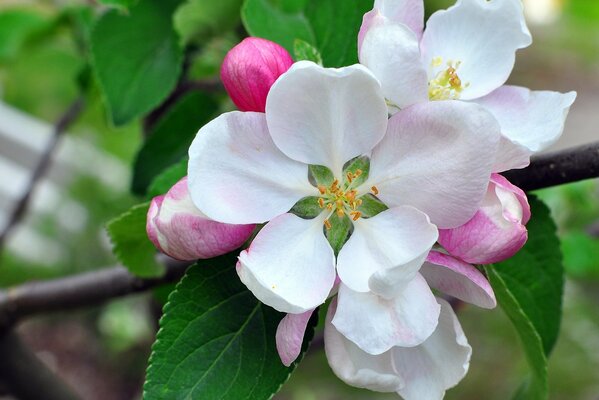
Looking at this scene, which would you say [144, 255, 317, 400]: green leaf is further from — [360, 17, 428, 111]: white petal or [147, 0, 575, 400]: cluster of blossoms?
[360, 17, 428, 111]: white petal

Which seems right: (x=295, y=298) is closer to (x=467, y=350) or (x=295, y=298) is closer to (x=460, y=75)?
(x=467, y=350)

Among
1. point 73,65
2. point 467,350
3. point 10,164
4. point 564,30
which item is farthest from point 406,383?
point 564,30

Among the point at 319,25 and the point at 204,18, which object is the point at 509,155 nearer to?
the point at 319,25

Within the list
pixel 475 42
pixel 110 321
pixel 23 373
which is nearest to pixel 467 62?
pixel 475 42

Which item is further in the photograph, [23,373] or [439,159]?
[23,373]

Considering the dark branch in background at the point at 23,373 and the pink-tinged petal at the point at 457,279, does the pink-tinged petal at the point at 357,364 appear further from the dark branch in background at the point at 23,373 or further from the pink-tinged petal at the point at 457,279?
the dark branch in background at the point at 23,373

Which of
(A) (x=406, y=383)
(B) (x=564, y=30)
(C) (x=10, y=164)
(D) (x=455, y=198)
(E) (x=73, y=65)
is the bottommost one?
(B) (x=564, y=30)
